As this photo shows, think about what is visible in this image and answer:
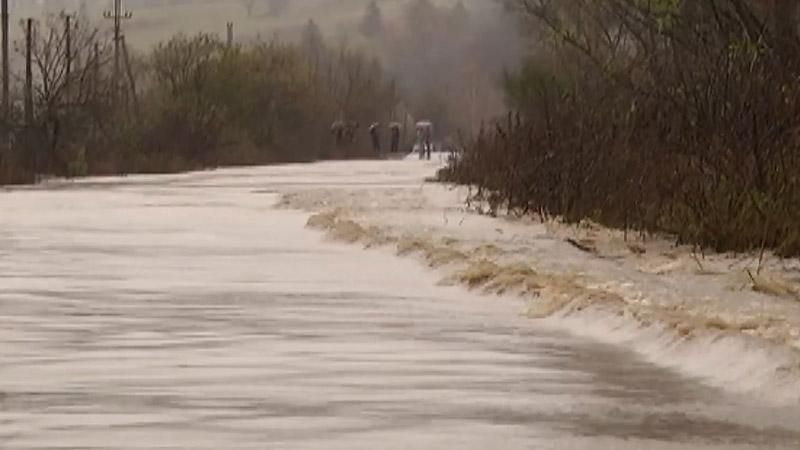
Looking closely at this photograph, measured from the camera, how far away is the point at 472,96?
152750 mm

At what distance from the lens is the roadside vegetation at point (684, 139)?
18844 mm

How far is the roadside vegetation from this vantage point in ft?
61.8

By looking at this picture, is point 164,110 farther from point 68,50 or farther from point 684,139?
point 684,139

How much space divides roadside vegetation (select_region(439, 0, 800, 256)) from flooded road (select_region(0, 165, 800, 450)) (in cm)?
356

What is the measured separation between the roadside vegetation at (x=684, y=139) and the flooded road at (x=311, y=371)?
3.56 m

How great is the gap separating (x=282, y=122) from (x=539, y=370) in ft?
269

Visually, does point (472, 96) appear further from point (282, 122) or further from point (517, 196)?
point (517, 196)

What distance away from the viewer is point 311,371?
32.7 ft

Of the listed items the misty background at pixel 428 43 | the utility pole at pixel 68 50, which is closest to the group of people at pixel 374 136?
the misty background at pixel 428 43

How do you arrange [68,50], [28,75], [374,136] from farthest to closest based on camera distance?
[374,136], [68,50], [28,75]

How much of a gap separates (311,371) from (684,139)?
12453 mm

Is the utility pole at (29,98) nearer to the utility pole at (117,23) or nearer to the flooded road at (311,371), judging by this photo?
the utility pole at (117,23)

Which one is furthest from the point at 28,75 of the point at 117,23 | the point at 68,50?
the point at 117,23

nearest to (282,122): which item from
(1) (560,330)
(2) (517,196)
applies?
(2) (517,196)
